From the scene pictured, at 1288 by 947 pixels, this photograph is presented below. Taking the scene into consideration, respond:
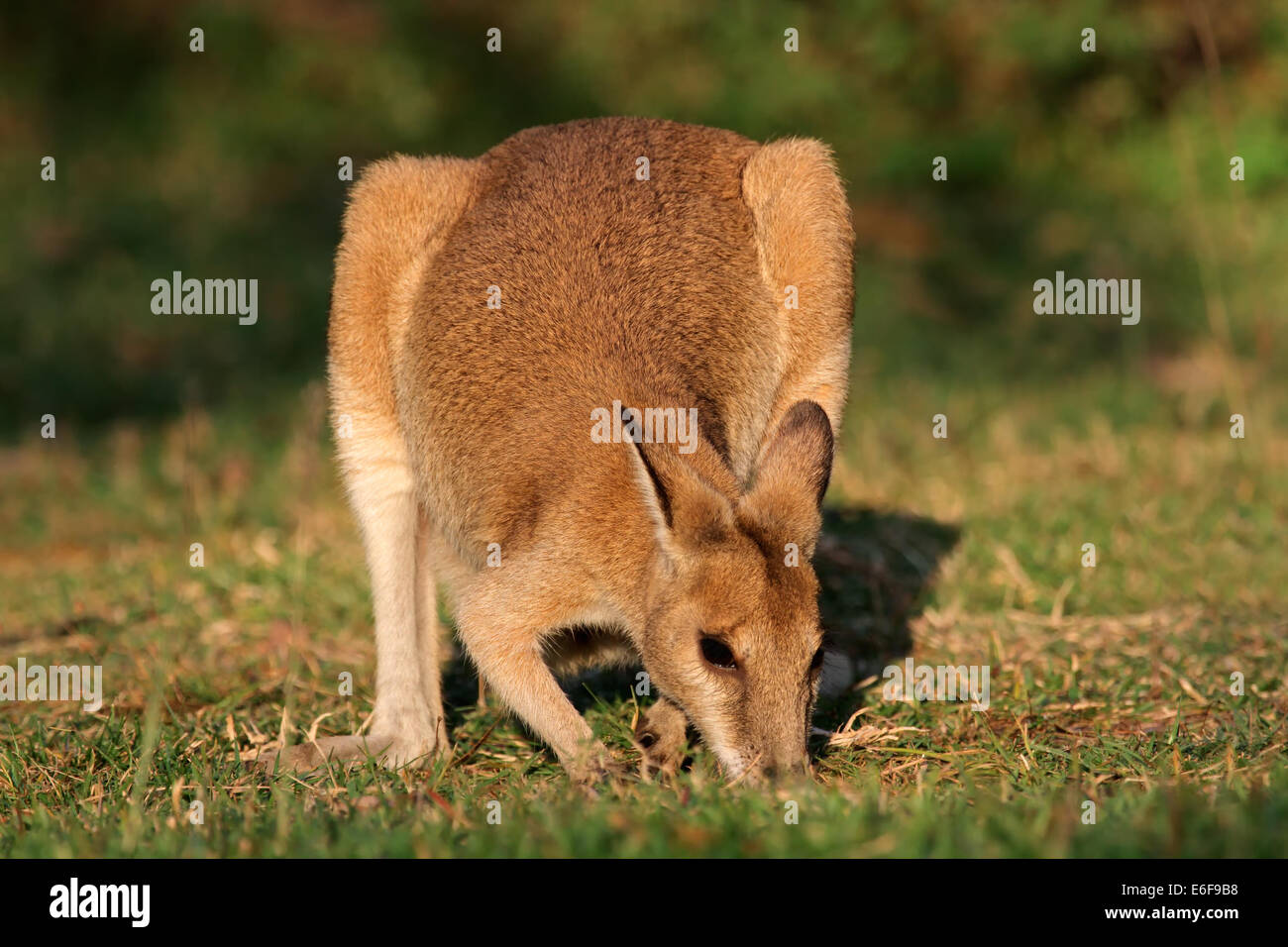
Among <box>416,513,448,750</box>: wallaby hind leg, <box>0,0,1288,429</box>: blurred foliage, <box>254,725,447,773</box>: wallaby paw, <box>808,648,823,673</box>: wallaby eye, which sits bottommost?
<box>254,725,447,773</box>: wallaby paw

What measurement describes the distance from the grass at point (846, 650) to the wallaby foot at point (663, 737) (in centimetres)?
9

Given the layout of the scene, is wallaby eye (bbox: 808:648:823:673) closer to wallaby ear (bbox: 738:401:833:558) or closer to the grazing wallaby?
the grazing wallaby

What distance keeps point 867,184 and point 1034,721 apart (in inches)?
343

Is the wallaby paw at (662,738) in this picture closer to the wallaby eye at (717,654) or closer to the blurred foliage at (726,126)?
the wallaby eye at (717,654)

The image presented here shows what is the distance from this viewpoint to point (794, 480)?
3.48 m

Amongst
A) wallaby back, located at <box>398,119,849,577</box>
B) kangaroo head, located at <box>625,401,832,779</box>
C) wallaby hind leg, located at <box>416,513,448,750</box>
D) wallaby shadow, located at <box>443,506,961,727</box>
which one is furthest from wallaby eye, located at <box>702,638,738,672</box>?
wallaby hind leg, located at <box>416,513,448,750</box>

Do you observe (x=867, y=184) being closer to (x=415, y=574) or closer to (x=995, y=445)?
(x=995, y=445)

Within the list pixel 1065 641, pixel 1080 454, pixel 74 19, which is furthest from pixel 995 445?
pixel 74 19

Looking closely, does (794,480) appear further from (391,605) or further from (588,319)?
(391,605)

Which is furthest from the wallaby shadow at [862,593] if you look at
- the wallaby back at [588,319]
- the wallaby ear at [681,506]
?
the wallaby ear at [681,506]

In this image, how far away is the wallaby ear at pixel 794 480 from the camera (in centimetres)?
341

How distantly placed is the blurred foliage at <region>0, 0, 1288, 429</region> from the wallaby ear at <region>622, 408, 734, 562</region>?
6.85m

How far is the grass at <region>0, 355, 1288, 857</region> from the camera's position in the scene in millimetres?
2889

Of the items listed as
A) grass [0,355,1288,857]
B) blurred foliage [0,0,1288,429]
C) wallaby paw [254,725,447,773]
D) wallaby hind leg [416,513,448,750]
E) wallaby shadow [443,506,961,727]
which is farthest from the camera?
blurred foliage [0,0,1288,429]
